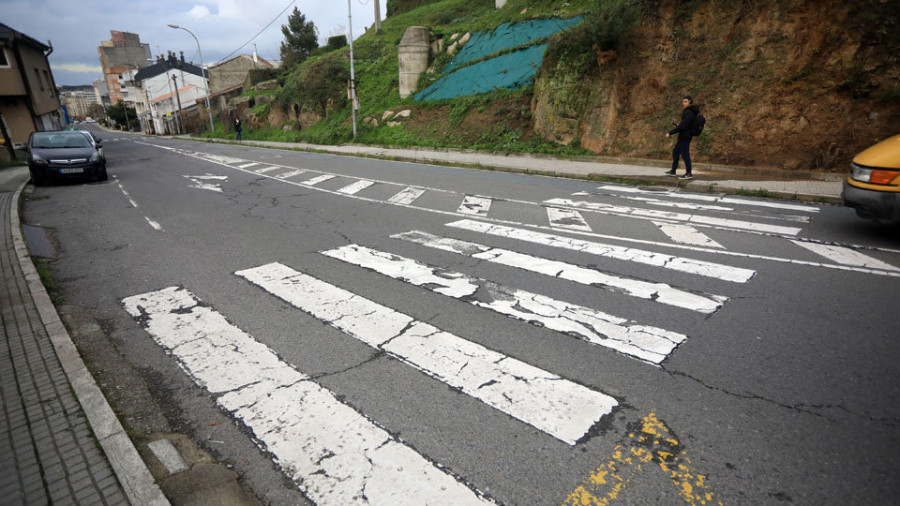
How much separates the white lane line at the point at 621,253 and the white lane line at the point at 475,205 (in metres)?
0.84

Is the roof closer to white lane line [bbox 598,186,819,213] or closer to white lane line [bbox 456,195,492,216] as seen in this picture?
white lane line [bbox 456,195,492,216]

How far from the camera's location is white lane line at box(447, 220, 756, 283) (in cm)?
545

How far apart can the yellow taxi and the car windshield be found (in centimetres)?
1964

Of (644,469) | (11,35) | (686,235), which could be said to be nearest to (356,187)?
(686,235)

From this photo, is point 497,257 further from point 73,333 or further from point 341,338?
point 73,333

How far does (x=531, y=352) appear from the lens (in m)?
3.82

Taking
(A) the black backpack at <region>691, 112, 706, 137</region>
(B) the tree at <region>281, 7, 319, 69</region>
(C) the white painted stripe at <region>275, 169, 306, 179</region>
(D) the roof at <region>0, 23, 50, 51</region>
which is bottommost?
(C) the white painted stripe at <region>275, 169, 306, 179</region>

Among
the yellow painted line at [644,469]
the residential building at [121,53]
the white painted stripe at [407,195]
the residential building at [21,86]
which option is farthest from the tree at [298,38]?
the residential building at [121,53]

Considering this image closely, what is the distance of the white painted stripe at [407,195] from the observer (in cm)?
1016

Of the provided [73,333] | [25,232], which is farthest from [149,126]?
[73,333]

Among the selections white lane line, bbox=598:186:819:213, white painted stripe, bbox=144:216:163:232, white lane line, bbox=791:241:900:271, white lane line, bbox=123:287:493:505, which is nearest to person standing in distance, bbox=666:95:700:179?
white lane line, bbox=598:186:819:213

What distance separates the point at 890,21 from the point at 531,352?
13850mm

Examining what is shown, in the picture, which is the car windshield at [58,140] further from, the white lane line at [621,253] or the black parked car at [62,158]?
the white lane line at [621,253]

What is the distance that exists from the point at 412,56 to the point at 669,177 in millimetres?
20016
